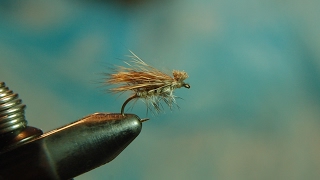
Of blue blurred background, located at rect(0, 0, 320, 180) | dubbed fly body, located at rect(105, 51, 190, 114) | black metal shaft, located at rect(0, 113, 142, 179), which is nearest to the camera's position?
black metal shaft, located at rect(0, 113, 142, 179)

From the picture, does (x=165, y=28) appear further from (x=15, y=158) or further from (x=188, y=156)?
(x=15, y=158)

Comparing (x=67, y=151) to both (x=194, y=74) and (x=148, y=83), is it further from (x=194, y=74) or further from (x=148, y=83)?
(x=194, y=74)

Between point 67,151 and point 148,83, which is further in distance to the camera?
point 148,83

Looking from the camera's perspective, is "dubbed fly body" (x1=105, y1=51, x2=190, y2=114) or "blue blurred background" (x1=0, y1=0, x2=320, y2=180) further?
"blue blurred background" (x1=0, y1=0, x2=320, y2=180)

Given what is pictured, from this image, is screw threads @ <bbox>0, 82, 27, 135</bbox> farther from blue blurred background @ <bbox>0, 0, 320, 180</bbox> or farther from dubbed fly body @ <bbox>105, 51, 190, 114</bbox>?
blue blurred background @ <bbox>0, 0, 320, 180</bbox>

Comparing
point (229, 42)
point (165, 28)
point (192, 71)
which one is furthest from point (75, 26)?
point (229, 42)

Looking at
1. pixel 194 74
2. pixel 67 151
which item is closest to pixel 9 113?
pixel 67 151

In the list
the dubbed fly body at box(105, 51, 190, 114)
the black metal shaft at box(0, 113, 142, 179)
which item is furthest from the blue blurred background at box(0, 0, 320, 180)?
the black metal shaft at box(0, 113, 142, 179)

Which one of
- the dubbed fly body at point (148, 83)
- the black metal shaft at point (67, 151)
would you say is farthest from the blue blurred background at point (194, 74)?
the black metal shaft at point (67, 151)

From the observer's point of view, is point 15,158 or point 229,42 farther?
point 229,42
